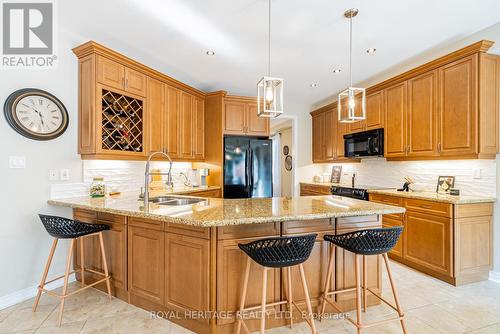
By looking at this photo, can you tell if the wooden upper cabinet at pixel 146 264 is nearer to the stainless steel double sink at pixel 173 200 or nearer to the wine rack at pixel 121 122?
the stainless steel double sink at pixel 173 200

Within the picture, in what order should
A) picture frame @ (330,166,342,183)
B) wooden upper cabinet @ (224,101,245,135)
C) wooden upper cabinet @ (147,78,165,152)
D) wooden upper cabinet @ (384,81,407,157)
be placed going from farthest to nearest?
1. picture frame @ (330,166,342,183)
2. wooden upper cabinet @ (224,101,245,135)
3. wooden upper cabinet @ (384,81,407,157)
4. wooden upper cabinet @ (147,78,165,152)

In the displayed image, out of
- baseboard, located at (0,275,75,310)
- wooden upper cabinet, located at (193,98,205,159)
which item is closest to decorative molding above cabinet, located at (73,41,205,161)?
wooden upper cabinet, located at (193,98,205,159)

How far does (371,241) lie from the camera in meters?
1.79

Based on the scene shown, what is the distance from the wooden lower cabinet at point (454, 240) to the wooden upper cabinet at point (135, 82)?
3.64 metres

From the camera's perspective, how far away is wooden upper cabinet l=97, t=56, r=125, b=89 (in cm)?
278

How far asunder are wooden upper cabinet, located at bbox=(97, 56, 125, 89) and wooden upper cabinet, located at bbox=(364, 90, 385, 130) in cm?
363

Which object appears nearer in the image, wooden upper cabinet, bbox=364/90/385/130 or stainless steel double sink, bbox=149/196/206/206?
stainless steel double sink, bbox=149/196/206/206

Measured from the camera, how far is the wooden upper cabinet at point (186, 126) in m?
4.03

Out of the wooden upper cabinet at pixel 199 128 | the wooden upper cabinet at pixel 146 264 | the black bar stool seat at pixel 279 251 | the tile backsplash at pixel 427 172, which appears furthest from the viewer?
the wooden upper cabinet at pixel 199 128

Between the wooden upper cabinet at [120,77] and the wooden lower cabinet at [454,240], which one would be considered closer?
the wooden lower cabinet at [454,240]

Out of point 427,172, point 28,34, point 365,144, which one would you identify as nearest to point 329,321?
point 427,172

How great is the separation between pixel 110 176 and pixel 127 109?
87 centimetres

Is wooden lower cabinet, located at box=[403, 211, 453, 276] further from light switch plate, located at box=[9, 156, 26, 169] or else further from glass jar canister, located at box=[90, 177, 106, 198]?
light switch plate, located at box=[9, 156, 26, 169]

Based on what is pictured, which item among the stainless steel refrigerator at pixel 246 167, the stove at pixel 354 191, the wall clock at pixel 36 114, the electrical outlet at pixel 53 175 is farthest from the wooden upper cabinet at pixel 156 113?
the stove at pixel 354 191
